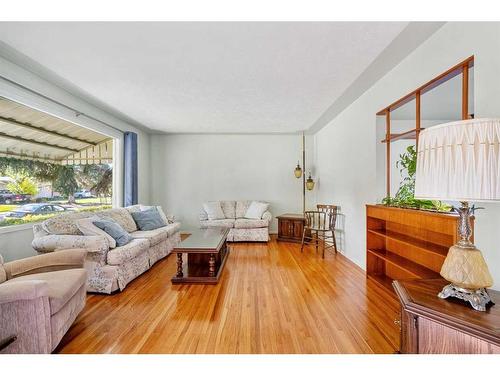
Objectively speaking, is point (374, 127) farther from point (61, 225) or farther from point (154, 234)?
point (61, 225)

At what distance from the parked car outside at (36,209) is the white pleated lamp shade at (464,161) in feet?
13.4

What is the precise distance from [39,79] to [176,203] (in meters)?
3.63

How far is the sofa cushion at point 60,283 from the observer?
164cm

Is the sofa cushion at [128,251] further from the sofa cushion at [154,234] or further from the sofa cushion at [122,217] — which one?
the sofa cushion at [122,217]

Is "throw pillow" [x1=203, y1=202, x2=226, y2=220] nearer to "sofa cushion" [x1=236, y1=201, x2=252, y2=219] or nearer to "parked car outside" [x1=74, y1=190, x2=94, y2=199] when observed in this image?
"sofa cushion" [x1=236, y1=201, x2=252, y2=219]

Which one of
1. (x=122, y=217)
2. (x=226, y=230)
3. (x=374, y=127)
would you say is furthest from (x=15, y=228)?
(x=374, y=127)

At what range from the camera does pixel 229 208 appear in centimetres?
566

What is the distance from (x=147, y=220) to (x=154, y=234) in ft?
1.77

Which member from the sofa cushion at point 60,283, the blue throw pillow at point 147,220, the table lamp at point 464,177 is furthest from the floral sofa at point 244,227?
the table lamp at point 464,177

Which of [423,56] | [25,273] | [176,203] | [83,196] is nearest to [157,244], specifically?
[83,196]

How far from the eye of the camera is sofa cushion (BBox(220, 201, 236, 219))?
18.4ft

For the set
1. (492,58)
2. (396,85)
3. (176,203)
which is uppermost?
(396,85)
